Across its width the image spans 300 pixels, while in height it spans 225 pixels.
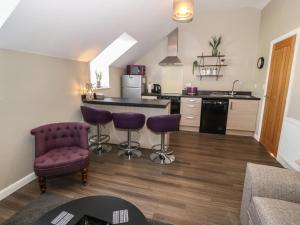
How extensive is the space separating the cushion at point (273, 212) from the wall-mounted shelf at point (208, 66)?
12.8 feet

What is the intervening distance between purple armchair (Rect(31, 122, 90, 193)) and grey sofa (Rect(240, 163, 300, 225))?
5.98 feet

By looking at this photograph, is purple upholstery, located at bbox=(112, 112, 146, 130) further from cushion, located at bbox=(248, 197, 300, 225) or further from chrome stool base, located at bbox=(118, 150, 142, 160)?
cushion, located at bbox=(248, 197, 300, 225)

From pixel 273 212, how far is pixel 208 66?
4.23m

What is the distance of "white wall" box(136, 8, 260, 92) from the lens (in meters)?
4.51

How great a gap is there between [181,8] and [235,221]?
2593 millimetres

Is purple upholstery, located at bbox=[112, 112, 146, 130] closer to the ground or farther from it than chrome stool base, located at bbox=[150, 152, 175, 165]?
farther from it

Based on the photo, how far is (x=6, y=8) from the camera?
163 centimetres

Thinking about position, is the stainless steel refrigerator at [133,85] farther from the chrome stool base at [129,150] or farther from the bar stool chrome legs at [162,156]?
the bar stool chrome legs at [162,156]

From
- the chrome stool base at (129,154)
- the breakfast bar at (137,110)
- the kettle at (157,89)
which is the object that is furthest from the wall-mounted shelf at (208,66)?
the chrome stool base at (129,154)

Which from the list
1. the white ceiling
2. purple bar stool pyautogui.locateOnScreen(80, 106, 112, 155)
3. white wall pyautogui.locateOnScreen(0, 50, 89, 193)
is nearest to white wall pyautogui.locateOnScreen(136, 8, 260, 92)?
the white ceiling

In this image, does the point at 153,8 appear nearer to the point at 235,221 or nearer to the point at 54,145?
the point at 54,145

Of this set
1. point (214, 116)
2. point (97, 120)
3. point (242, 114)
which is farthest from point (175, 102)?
point (97, 120)

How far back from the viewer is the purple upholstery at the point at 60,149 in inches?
79.4

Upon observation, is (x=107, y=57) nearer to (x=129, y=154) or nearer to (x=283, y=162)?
(x=129, y=154)
